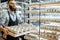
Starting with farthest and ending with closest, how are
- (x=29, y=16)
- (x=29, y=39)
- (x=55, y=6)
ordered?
(x=29, y=16) → (x=29, y=39) → (x=55, y=6)

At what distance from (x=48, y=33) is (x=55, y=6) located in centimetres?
33

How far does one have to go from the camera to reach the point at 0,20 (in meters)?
1.26

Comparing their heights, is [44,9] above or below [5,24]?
above

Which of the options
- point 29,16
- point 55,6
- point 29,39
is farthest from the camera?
point 29,16

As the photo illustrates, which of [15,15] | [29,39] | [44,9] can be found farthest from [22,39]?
[44,9]

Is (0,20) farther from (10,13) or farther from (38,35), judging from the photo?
(38,35)

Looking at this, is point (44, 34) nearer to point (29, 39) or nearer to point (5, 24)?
point (29, 39)

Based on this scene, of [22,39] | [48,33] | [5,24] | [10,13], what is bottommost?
[22,39]

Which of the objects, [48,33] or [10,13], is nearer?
[48,33]

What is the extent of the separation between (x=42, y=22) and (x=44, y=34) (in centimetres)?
19

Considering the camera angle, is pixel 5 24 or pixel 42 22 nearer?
pixel 5 24

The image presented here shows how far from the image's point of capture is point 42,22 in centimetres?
143

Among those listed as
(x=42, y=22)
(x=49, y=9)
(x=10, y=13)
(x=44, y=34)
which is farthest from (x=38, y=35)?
(x=10, y=13)

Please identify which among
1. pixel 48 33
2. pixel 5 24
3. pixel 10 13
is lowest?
pixel 48 33
